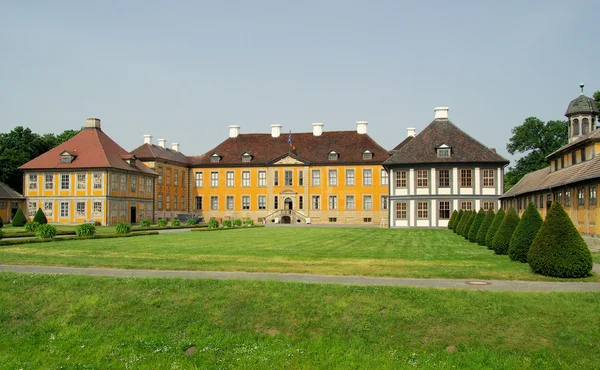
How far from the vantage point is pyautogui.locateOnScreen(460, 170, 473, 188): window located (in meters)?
55.0

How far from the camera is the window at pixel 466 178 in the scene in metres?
55.0

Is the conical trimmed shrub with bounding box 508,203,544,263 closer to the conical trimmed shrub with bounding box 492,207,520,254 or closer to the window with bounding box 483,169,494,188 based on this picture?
the conical trimmed shrub with bounding box 492,207,520,254

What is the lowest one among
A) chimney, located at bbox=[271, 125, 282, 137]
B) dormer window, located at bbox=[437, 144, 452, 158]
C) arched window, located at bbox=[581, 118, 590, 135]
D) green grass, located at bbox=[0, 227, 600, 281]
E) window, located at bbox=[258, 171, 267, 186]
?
green grass, located at bbox=[0, 227, 600, 281]

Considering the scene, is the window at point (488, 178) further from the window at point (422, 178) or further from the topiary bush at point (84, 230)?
the topiary bush at point (84, 230)

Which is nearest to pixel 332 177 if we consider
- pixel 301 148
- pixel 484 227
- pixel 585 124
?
pixel 301 148

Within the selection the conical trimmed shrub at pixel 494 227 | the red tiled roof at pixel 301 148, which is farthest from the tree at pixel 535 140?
the conical trimmed shrub at pixel 494 227

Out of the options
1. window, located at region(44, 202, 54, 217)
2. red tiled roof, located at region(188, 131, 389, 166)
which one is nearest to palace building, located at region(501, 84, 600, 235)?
red tiled roof, located at region(188, 131, 389, 166)

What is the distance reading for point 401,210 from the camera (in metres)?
55.6

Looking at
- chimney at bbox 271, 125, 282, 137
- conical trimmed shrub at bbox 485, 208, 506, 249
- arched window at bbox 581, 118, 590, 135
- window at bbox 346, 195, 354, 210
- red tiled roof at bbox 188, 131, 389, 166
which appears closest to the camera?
conical trimmed shrub at bbox 485, 208, 506, 249

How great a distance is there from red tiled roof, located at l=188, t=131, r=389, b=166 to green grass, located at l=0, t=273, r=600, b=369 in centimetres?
5810

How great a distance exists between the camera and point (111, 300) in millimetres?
14562

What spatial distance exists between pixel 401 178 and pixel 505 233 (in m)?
32.9

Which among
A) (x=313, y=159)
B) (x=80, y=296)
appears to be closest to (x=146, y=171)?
(x=313, y=159)

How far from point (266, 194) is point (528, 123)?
40.0 m
